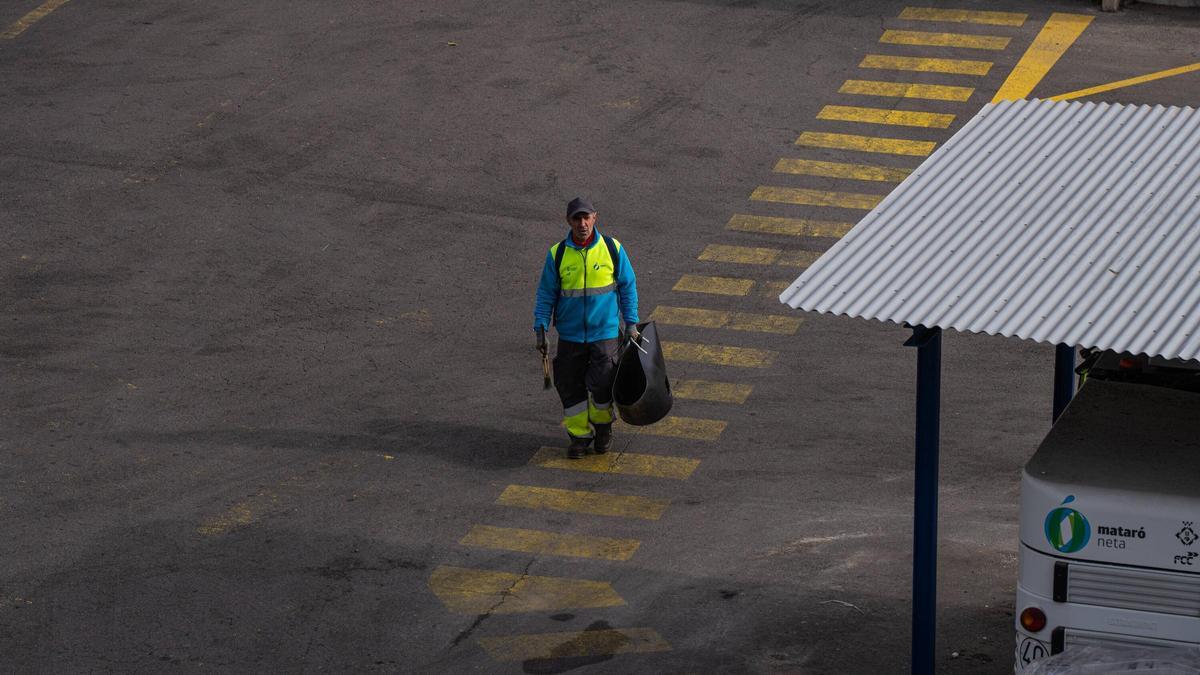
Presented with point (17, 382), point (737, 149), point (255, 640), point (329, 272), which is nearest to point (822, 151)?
point (737, 149)

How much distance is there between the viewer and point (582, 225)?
15117 mm

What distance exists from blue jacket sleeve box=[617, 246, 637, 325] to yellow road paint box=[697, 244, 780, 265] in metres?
3.91

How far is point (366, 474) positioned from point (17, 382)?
372 centimetres

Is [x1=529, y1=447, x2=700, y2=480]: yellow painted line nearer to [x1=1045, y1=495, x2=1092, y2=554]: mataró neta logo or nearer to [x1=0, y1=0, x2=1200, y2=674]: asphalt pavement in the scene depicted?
[x1=0, y1=0, x2=1200, y2=674]: asphalt pavement

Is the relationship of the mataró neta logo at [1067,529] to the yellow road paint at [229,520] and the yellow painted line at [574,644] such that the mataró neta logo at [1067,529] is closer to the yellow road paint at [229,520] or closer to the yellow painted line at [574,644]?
the yellow painted line at [574,644]

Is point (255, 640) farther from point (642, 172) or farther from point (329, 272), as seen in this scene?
point (642, 172)

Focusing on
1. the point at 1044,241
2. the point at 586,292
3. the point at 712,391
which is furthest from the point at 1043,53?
the point at 1044,241

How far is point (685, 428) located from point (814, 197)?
5367mm

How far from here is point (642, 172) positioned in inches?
838

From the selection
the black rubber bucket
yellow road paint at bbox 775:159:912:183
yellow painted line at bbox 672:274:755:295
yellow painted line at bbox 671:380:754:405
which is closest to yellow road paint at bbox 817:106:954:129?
yellow road paint at bbox 775:159:912:183

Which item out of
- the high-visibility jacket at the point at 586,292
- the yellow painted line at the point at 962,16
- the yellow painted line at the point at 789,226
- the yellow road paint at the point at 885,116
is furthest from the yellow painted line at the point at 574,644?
the yellow painted line at the point at 962,16

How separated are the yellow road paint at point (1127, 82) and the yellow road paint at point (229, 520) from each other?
39.0 feet

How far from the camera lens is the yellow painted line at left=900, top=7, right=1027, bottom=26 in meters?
25.1

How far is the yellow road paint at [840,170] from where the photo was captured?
21188 millimetres
